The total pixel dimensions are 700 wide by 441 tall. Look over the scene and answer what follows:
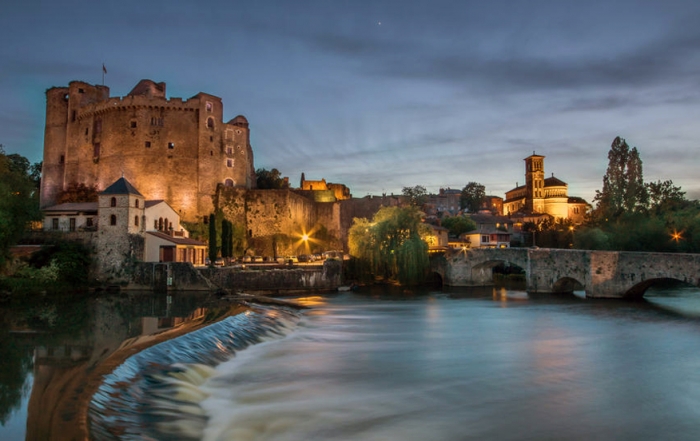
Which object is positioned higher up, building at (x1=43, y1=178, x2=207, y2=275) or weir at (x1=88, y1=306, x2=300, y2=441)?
building at (x1=43, y1=178, x2=207, y2=275)

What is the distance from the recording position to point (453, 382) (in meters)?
13.4

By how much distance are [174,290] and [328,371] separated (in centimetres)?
2211

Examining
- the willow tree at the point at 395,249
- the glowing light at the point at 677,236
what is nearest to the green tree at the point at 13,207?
the willow tree at the point at 395,249

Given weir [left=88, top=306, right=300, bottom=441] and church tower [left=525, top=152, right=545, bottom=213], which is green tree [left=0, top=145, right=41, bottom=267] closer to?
weir [left=88, top=306, right=300, bottom=441]

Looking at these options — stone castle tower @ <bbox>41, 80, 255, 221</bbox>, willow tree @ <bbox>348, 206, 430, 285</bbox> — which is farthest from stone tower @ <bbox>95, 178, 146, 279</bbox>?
willow tree @ <bbox>348, 206, 430, 285</bbox>

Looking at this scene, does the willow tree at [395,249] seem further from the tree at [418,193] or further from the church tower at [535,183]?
the church tower at [535,183]

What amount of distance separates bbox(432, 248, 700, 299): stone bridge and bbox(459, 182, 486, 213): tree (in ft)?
219

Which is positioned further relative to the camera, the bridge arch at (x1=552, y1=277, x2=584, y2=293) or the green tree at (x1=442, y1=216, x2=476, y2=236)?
the green tree at (x1=442, y1=216, x2=476, y2=236)

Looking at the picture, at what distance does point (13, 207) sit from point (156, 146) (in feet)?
63.9

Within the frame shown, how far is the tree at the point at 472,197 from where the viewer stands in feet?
350

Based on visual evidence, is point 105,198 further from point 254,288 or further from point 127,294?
point 254,288

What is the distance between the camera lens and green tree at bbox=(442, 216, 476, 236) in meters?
66.4

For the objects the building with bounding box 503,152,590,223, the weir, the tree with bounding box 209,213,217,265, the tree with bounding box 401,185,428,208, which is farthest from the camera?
the building with bounding box 503,152,590,223

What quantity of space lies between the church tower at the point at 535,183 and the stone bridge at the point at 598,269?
62802 mm
